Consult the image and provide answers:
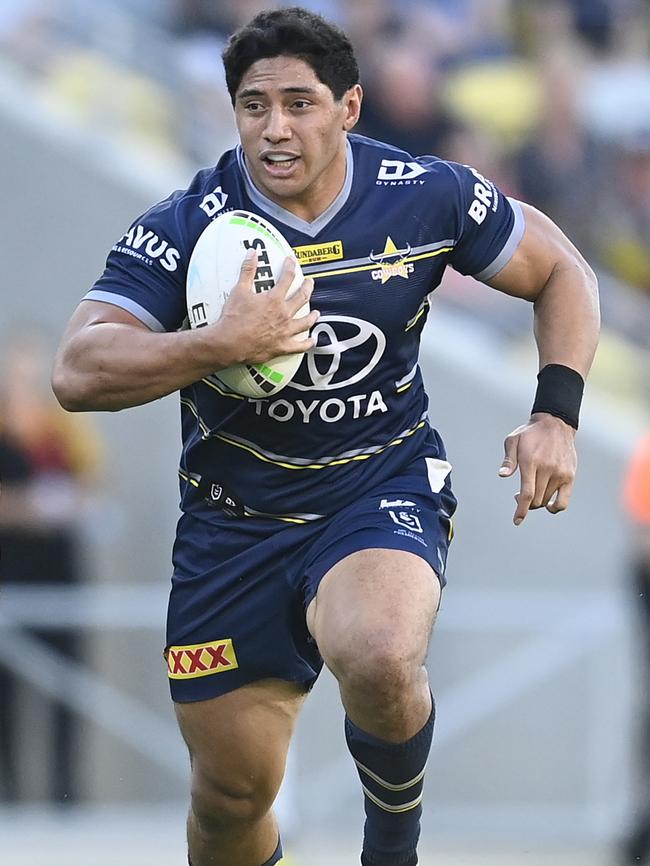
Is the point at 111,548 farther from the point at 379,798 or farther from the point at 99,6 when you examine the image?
the point at 379,798

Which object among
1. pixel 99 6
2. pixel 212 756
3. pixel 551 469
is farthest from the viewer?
pixel 99 6

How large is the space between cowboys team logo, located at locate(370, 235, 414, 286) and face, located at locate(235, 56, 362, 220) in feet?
0.96

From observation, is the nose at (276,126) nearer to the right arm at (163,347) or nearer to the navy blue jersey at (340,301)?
the navy blue jersey at (340,301)

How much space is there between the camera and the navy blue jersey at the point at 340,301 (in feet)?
17.9

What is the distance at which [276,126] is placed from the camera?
5289 millimetres

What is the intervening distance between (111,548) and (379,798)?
673 centimetres

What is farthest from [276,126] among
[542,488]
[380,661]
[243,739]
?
[243,739]

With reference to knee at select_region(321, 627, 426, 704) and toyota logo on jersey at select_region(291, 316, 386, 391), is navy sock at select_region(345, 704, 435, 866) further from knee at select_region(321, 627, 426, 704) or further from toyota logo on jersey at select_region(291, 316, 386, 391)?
toyota logo on jersey at select_region(291, 316, 386, 391)

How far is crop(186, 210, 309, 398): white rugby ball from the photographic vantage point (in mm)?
5219

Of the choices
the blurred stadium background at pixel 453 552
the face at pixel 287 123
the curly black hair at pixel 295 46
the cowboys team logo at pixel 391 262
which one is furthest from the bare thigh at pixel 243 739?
the blurred stadium background at pixel 453 552

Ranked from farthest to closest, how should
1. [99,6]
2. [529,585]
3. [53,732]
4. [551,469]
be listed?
[99,6] < [529,585] < [53,732] < [551,469]

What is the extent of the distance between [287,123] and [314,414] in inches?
35.3

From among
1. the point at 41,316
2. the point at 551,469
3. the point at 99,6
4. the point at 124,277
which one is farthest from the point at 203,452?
the point at 99,6

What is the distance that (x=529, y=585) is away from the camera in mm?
11852
